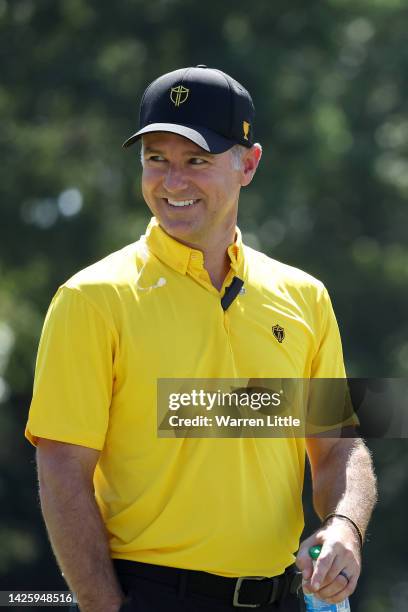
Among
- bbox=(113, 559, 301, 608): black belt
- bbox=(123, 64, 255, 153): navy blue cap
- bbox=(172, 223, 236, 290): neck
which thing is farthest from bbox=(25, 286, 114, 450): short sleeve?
bbox=(123, 64, 255, 153): navy blue cap

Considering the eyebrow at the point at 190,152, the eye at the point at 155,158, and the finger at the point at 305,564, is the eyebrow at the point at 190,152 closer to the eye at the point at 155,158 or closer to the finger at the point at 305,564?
the eye at the point at 155,158

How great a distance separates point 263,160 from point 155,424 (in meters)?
11.9

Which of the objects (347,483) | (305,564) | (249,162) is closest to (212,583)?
(305,564)

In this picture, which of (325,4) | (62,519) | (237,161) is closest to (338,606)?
(62,519)

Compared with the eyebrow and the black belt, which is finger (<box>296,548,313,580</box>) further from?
the eyebrow

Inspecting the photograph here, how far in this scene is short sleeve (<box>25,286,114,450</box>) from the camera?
3.10m

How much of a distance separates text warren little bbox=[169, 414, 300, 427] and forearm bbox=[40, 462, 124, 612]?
0.28 metres

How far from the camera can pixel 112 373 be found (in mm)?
3160

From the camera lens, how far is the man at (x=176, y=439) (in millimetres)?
3098

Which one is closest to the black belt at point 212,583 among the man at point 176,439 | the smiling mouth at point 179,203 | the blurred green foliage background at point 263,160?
the man at point 176,439

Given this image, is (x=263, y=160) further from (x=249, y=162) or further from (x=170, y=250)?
(x=170, y=250)

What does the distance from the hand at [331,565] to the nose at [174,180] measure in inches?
36.4

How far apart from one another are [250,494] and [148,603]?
359 millimetres

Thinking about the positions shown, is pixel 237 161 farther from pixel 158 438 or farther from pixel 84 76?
pixel 84 76
